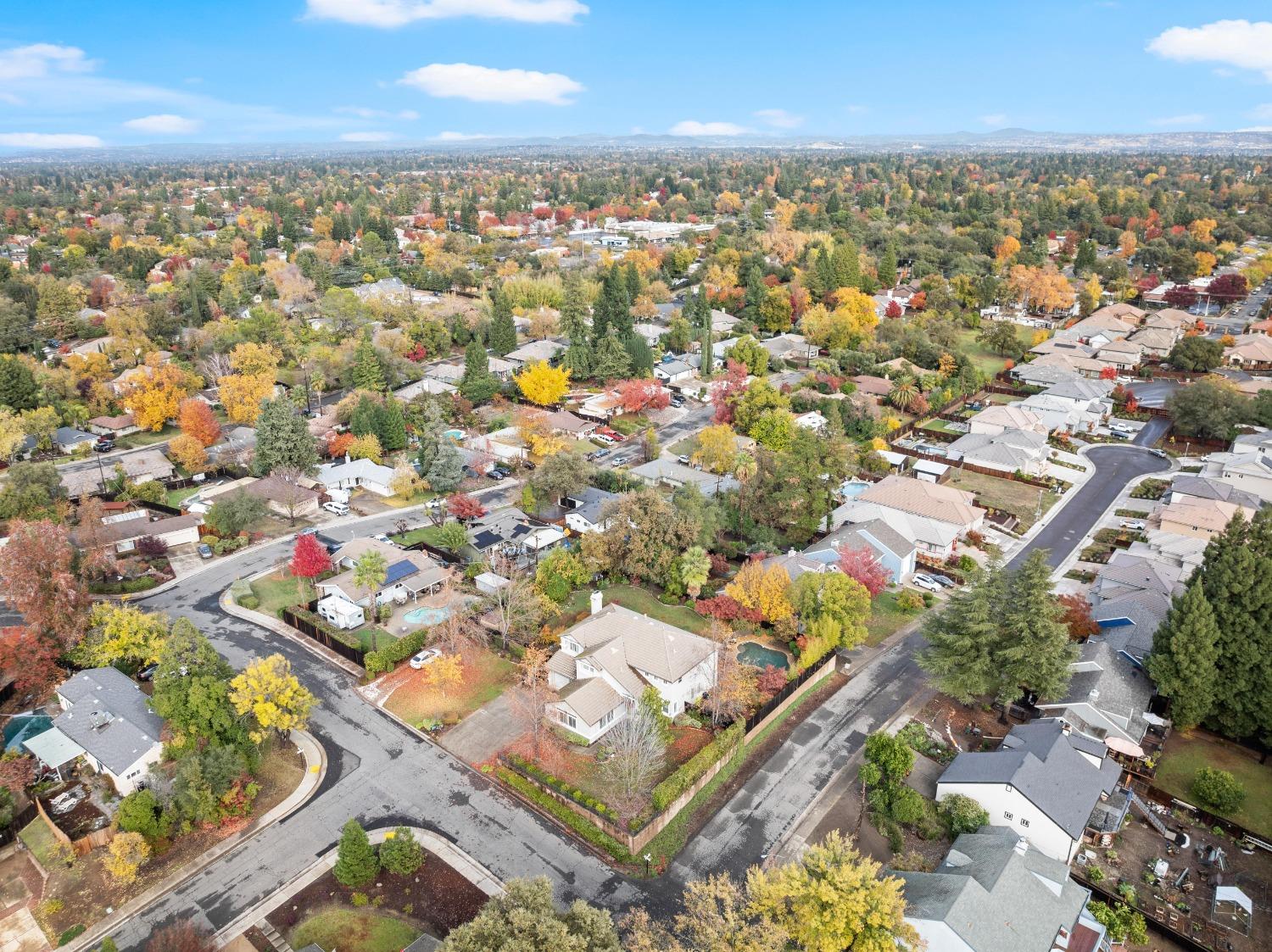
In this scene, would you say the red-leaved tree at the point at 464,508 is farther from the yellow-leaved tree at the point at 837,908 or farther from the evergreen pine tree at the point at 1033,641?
the yellow-leaved tree at the point at 837,908

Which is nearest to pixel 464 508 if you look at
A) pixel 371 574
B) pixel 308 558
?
pixel 308 558

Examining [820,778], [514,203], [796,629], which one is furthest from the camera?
[514,203]

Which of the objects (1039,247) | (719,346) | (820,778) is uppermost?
(1039,247)

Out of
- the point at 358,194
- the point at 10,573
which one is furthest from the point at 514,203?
the point at 10,573

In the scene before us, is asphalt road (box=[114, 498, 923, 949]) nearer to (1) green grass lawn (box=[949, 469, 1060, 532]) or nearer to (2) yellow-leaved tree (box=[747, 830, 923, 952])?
(2) yellow-leaved tree (box=[747, 830, 923, 952])

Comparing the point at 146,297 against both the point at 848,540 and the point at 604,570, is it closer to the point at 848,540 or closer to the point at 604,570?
the point at 604,570

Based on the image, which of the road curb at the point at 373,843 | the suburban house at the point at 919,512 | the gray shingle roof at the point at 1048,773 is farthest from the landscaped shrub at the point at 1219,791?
the road curb at the point at 373,843
